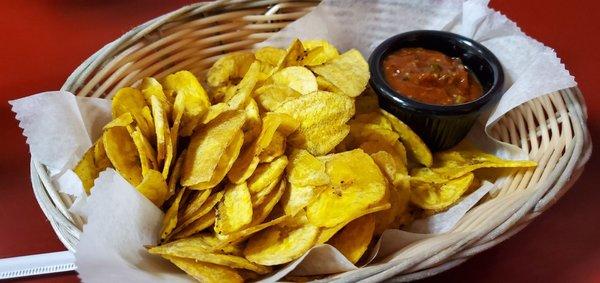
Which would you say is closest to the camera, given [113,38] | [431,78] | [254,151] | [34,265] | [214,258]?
[214,258]

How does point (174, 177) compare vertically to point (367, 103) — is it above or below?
above

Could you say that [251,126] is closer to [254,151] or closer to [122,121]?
[254,151]

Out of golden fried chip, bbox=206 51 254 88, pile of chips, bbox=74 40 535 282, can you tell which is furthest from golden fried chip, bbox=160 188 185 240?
golden fried chip, bbox=206 51 254 88

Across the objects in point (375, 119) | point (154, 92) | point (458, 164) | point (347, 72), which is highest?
point (154, 92)

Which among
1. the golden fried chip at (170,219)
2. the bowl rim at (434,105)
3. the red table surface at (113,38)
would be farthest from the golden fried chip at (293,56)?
the red table surface at (113,38)

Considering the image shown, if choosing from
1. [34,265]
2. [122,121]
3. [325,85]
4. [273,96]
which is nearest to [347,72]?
[325,85]

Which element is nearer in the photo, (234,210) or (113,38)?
(234,210)

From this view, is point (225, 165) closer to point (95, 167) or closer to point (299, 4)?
point (95, 167)

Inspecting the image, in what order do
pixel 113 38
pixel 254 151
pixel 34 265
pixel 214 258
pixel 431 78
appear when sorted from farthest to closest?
pixel 113 38 → pixel 431 78 → pixel 34 265 → pixel 254 151 → pixel 214 258
